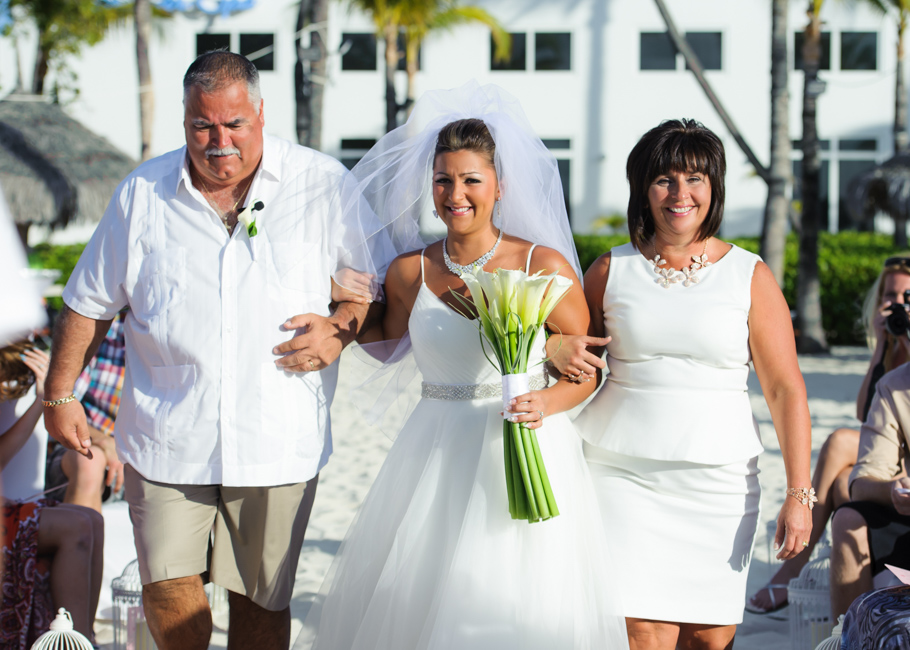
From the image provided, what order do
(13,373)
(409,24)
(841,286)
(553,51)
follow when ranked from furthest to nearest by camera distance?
(553,51), (409,24), (841,286), (13,373)

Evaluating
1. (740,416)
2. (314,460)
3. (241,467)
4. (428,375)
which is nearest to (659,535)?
(740,416)

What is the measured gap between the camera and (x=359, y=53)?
2352 centimetres

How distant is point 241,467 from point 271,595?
0.53m

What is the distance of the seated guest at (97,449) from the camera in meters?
4.32

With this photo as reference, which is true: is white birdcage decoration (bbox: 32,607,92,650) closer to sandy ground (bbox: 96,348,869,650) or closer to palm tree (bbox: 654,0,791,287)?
sandy ground (bbox: 96,348,869,650)

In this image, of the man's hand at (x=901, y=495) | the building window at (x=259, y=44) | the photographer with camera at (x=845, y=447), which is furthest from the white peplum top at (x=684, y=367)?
the building window at (x=259, y=44)

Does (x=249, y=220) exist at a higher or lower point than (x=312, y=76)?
lower

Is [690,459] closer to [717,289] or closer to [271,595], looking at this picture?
[717,289]

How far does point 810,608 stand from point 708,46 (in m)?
21.5

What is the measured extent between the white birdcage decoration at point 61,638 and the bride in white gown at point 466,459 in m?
0.77

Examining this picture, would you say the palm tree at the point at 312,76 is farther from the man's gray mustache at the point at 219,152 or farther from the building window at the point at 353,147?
the building window at the point at 353,147

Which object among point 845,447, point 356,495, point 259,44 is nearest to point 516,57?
point 259,44

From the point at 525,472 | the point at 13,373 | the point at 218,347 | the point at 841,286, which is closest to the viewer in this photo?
the point at 525,472

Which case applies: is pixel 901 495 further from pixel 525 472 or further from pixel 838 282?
pixel 838 282
